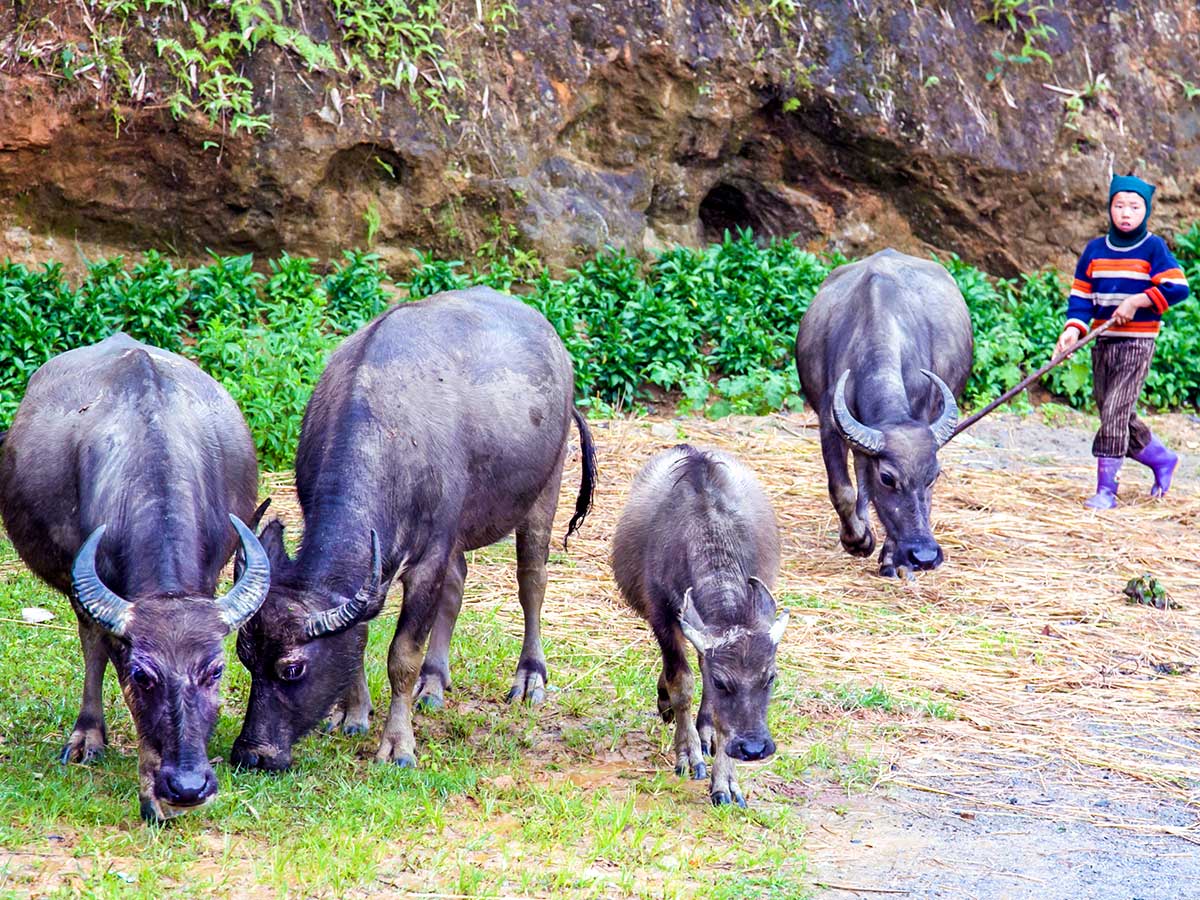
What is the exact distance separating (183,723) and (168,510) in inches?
32.2

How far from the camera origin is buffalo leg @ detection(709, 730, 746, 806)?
512cm

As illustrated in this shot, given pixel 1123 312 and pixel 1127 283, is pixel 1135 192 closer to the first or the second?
pixel 1127 283

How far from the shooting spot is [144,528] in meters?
5.01

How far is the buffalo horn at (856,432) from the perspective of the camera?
7762 mm

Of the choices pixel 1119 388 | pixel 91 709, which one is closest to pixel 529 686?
pixel 91 709

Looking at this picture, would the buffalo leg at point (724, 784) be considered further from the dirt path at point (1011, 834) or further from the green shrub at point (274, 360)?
the green shrub at point (274, 360)

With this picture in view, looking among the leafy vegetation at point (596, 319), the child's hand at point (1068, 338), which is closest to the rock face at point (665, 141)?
the leafy vegetation at point (596, 319)

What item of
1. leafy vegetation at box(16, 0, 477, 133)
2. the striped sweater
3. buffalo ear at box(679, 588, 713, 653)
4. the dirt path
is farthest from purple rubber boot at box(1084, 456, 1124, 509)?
leafy vegetation at box(16, 0, 477, 133)

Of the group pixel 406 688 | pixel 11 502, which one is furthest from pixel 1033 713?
pixel 11 502

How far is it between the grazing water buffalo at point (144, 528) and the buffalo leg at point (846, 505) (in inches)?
141

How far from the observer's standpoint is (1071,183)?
14.3 m

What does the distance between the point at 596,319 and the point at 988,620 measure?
4986 millimetres

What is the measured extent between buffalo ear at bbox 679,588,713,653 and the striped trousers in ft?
18.9

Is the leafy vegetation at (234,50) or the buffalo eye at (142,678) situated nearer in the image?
the buffalo eye at (142,678)
